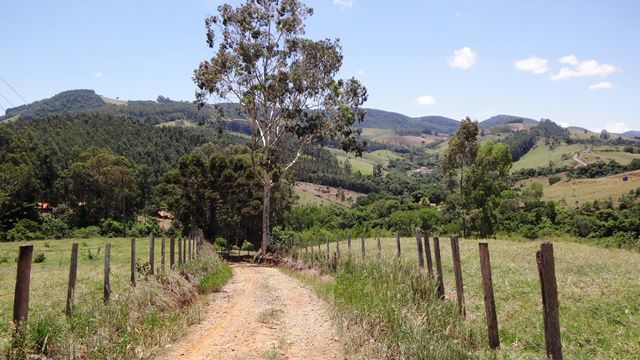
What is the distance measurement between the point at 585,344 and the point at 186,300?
421 inches

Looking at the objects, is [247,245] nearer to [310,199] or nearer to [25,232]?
[25,232]

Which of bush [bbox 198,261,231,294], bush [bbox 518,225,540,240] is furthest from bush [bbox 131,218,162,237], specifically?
bush [bbox 198,261,231,294]

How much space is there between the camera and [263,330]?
11750mm

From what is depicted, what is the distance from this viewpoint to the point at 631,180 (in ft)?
410

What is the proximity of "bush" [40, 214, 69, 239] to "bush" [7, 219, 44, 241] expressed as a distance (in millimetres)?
1119

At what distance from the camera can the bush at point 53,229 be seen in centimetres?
6756

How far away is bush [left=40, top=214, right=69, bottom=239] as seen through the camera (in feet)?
222

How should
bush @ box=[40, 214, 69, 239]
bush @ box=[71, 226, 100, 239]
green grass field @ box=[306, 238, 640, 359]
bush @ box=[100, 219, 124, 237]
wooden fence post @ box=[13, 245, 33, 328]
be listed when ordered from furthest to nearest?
1. bush @ box=[100, 219, 124, 237]
2. bush @ box=[71, 226, 100, 239]
3. bush @ box=[40, 214, 69, 239]
4. green grass field @ box=[306, 238, 640, 359]
5. wooden fence post @ box=[13, 245, 33, 328]

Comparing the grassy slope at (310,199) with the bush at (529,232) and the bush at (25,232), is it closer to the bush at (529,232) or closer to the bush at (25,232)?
the bush at (529,232)

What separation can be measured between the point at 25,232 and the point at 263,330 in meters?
64.9

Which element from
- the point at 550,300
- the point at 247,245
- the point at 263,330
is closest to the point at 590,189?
the point at 247,245

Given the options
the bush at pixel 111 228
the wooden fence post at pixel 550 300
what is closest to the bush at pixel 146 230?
the bush at pixel 111 228

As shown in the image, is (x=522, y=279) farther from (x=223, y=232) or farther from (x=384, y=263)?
(x=223, y=232)

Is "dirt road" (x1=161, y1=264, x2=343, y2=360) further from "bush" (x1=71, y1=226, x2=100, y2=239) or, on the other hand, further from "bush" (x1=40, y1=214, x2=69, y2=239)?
"bush" (x1=40, y1=214, x2=69, y2=239)
